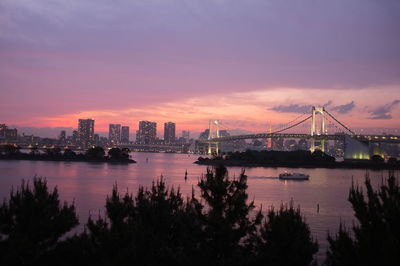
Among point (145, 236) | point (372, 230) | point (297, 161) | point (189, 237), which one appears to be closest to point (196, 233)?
point (189, 237)

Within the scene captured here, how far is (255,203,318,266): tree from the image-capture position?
737 centimetres

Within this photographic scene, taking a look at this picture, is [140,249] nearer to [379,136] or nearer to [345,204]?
[345,204]

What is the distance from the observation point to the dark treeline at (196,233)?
20.7 ft

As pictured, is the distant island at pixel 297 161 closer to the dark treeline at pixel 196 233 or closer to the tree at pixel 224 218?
the dark treeline at pixel 196 233

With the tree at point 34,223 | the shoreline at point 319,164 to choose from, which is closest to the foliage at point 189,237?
the tree at point 34,223

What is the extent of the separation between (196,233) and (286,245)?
4.44 ft

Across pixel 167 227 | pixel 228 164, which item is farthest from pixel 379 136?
pixel 167 227

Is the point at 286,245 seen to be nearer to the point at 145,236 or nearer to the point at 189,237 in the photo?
the point at 189,237

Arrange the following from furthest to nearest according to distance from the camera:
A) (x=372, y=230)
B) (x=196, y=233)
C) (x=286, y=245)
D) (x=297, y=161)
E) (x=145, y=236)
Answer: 1. (x=297, y=161)
2. (x=196, y=233)
3. (x=286, y=245)
4. (x=145, y=236)
5. (x=372, y=230)

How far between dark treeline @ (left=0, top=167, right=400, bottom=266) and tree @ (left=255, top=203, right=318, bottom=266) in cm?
1

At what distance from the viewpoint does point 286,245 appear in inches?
294

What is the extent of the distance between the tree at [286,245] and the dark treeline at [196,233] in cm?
1

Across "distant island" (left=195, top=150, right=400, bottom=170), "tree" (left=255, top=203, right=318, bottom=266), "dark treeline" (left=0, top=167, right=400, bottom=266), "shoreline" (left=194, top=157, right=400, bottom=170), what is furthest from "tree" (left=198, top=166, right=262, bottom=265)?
"distant island" (left=195, top=150, right=400, bottom=170)

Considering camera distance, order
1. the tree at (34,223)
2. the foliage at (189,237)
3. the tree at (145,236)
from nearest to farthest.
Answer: the tree at (145,236) < the foliage at (189,237) < the tree at (34,223)
